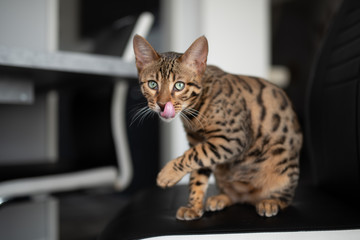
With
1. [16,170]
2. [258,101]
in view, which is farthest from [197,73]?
[16,170]

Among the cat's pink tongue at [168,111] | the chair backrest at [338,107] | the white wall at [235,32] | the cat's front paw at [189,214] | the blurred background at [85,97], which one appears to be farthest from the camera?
the white wall at [235,32]

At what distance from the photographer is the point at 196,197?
805mm

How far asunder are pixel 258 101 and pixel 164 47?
1.75 meters

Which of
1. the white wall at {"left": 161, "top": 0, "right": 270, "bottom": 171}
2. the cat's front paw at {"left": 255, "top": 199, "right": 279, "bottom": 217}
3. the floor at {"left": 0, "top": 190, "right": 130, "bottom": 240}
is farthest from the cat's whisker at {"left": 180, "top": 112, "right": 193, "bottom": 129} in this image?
the white wall at {"left": 161, "top": 0, "right": 270, "bottom": 171}

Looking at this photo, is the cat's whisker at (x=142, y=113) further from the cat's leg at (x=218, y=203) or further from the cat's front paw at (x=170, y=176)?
the cat's leg at (x=218, y=203)

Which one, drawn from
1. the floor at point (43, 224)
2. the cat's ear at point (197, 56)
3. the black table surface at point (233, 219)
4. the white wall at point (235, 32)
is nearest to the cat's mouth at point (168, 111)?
the cat's ear at point (197, 56)

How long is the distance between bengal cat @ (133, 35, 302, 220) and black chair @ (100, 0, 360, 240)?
0.05 m

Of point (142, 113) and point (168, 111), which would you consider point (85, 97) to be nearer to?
point (142, 113)

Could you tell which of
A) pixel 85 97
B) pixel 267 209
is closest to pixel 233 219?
pixel 267 209

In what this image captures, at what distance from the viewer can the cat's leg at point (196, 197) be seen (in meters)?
0.76

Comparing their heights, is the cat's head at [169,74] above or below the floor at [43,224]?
above

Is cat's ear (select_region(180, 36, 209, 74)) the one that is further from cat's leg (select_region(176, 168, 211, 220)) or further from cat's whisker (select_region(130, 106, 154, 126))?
cat's leg (select_region(176, 168, 211, 220))

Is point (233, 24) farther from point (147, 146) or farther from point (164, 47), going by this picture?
point (147, 146)

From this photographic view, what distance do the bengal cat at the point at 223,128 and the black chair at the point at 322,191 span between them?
0.16 feet
